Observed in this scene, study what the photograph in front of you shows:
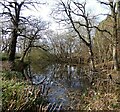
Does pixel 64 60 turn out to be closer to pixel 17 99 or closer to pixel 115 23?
pixel 115 23

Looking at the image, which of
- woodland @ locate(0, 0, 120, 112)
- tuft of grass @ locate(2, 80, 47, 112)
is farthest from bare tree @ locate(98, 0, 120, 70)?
tuft of grass @ locate(2, 80, 47, 112)

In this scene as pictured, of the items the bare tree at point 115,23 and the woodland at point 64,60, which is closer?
the woodland at point 64,60

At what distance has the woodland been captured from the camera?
28.2 ft

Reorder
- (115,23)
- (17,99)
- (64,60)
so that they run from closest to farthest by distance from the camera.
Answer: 1. (17,99)
2. (115,23)
3. (64,60)

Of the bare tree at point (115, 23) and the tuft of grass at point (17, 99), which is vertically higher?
the bare tree at point (115, 23)

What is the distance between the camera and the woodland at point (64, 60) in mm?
8594

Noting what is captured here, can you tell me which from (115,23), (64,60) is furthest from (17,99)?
(64,60)

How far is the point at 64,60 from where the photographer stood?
4444 cm

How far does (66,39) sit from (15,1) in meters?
23.4

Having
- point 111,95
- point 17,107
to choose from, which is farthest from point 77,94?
point 17,107

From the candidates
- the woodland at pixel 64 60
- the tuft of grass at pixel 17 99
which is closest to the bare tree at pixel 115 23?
the woodland at pixel 64 60

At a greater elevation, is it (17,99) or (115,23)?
(115,23)

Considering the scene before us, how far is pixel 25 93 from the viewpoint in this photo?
7828 millimetres

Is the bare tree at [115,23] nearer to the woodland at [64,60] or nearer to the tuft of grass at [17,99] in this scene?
the woodland at [64,60]
